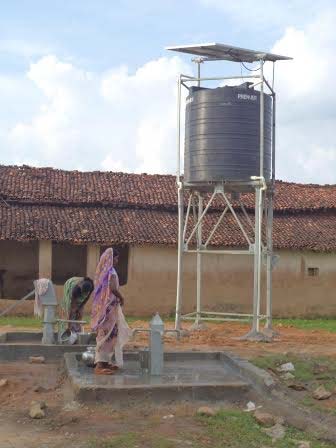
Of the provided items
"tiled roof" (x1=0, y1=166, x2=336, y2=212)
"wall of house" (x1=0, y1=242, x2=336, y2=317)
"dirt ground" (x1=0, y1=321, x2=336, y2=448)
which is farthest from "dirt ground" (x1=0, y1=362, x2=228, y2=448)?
"tiled roof" (x1=0, y1=166, x2=336, y2=212)

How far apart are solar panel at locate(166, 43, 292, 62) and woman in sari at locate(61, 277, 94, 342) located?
19.1 feet

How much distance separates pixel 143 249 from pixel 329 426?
622 inches

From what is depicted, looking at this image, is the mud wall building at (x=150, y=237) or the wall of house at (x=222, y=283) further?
the wall of house at (x=222, y=283)

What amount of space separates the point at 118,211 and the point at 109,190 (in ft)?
4.49

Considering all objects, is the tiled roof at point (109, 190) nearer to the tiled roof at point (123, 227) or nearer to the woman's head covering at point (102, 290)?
the tiled roof at point (123, 227)

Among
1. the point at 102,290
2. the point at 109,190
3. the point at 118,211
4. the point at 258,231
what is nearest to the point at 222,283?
the point at 118,211

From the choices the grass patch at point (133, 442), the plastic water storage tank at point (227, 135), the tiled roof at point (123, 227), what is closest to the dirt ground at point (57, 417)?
the grass patch at point (133, 442)

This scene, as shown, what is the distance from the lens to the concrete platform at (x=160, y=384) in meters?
8.22

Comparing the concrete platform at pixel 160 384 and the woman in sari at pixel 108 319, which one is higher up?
the woman in sari at pixel 108 319

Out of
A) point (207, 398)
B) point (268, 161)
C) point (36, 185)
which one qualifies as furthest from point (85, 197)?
point (207, 398)

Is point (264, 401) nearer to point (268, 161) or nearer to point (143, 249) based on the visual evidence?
point (268, 161)

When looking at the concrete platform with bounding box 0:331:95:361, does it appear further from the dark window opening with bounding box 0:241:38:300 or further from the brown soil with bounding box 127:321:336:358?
the dark window opening with bounding box 0:241:38:300

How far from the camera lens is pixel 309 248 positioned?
23.7 meters

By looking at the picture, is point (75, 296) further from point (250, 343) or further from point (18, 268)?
point (18, 268)
